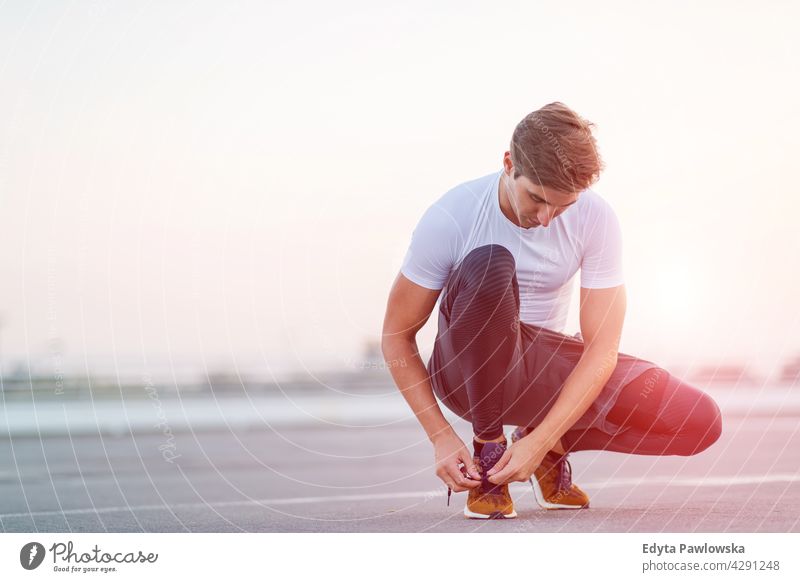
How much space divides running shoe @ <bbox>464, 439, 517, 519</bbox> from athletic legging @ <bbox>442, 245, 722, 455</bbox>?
1.1 inches

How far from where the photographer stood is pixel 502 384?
231 centimetres

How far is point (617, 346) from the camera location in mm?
2381

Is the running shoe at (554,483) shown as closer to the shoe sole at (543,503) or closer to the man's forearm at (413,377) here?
the shoe sole at (543,503)

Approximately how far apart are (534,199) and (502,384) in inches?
15.0

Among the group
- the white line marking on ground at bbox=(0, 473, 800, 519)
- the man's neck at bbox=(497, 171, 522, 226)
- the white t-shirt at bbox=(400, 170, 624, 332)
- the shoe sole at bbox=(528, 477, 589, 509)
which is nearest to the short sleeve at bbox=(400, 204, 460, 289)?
the white t-shirt at bbox=(400, 170, 624, 332)

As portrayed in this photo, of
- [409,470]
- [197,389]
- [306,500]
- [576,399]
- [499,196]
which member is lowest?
[197,389]

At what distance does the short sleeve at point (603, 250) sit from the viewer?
239 centimetres

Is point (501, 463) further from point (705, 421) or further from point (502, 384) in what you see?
point (705, 421)

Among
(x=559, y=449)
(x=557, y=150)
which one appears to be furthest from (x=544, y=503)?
(x=557, y=150)

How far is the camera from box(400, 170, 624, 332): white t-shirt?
2373 mm

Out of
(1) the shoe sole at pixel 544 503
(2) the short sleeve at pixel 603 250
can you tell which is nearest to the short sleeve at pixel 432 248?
(2) the short sleeve at pixel 603 250

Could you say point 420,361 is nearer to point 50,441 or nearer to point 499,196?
point 499,196

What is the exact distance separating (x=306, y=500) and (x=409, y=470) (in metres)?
0.86
